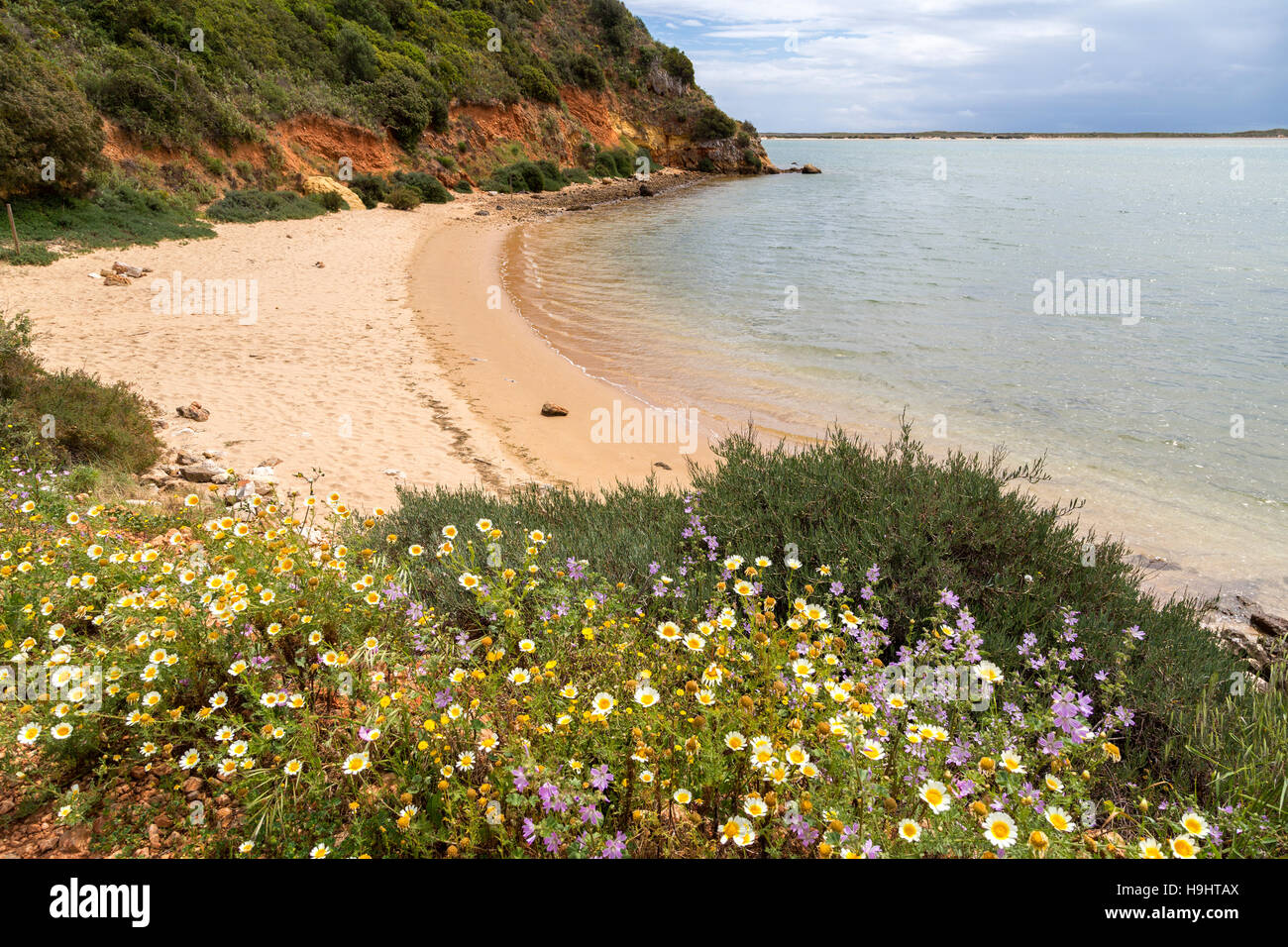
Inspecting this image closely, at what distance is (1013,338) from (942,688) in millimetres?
14268

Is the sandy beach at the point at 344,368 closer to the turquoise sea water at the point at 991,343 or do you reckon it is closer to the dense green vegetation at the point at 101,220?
the dense green vegetation at the point at 101,220

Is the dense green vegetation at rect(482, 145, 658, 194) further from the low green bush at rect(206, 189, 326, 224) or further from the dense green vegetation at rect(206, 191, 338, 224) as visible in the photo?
the low green bush at rect(206, 189, 326, 224)

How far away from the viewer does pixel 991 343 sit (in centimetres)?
1432

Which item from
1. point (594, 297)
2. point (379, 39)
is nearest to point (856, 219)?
point (594, 297)

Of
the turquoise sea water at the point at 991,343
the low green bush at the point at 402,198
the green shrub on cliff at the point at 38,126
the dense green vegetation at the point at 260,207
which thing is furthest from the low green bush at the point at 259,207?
the turquoise sea water at the point at 991,343

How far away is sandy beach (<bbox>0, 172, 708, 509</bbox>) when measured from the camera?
8.05 metres

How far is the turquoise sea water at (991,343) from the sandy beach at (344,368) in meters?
1.81

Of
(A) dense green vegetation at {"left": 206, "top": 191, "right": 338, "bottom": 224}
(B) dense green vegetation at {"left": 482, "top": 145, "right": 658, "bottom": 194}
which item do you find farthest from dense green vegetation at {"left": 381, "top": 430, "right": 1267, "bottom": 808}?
(B) dense green vegetation at {"left": 482, "top": 145, "right": 658, "bottom": 194}

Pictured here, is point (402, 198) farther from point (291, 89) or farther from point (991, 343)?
point (991, 343)

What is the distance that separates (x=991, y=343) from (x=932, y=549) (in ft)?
40.3

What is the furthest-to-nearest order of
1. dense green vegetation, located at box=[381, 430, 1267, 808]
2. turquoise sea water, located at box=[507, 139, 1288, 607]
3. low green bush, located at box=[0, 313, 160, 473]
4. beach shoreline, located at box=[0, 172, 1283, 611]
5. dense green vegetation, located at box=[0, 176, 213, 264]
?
dense green vegetation, located at box=[0, 176, 213, 264] → turquoise sea water, located at box=[507, 139, 1288, 607] → beach shoreline, located at box=[0, 172, 1283, 611] → low green bush, located at box=[0, 313, 160, 473] → dense green vegetation, located at box=[381, 430, 1267, 808]

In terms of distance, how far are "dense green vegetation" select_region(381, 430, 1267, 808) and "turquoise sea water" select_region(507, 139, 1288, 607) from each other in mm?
3804

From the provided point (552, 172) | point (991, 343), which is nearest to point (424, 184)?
point (552, 172)
